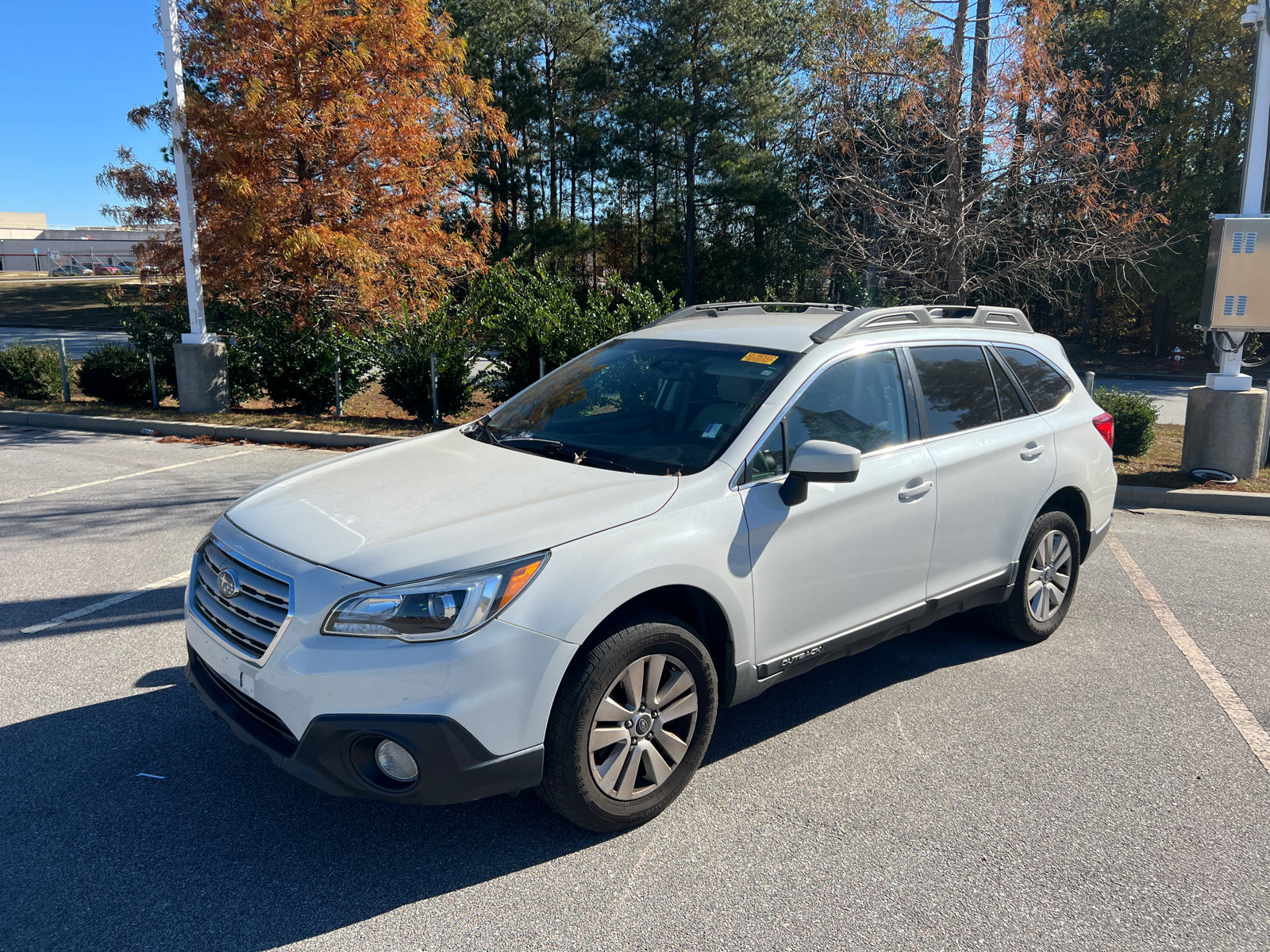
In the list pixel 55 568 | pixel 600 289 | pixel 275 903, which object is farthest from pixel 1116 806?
pixel 600 289

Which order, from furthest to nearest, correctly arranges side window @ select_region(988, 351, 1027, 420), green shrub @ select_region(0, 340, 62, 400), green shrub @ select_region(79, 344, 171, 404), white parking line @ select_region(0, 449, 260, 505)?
green shrub @ select_region(0, 340, 62, 400) < green shrub @ select_region(79, 344, 171, 404) < white parking line @ select_region(0, 449, 260, 505) < side window @ select_region(988, 351, 1027, 420)

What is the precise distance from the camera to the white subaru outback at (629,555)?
2.79 metres

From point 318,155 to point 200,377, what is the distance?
3615mm

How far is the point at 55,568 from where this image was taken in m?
6.23

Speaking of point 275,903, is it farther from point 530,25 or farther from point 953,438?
point 530,25

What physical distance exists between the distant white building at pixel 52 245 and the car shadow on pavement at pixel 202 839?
11315 centimetres

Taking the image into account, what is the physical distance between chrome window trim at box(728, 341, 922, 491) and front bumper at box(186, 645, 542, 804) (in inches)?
49.7

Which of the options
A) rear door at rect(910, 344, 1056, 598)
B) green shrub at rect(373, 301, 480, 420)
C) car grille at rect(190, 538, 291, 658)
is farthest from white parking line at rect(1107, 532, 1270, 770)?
green shrub at rect(373, 301, 480, 420)

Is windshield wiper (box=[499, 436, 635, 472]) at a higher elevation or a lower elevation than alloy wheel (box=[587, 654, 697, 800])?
higher

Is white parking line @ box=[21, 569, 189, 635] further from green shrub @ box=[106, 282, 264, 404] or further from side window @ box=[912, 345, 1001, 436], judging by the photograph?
green shrub @ box=[106, 282, 264, 404]

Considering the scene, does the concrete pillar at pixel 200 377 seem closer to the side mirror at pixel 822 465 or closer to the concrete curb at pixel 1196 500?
the concrete curb at pixel 1196 500

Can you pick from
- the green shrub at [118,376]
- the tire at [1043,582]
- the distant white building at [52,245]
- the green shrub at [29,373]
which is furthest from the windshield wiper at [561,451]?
the distant white building at [52,245]

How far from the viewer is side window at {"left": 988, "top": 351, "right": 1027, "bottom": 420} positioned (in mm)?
4778

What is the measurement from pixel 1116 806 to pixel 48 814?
3895 millimetres
